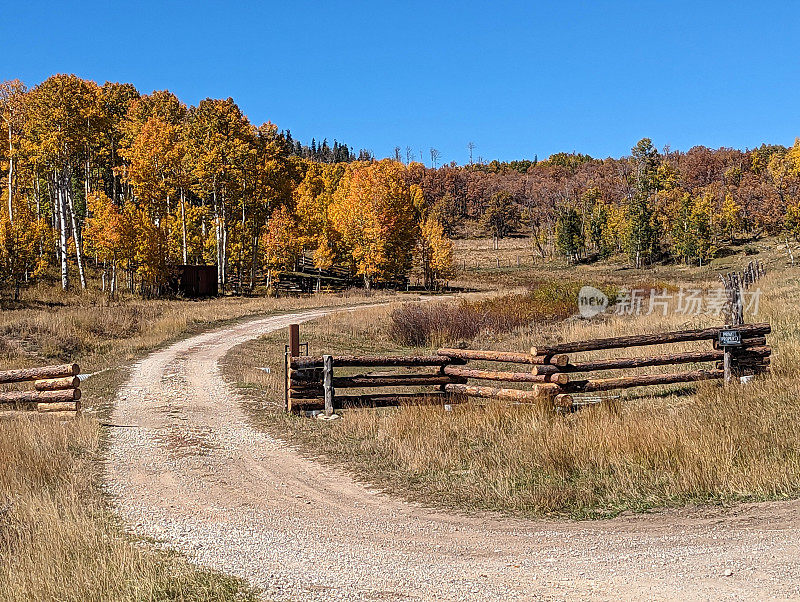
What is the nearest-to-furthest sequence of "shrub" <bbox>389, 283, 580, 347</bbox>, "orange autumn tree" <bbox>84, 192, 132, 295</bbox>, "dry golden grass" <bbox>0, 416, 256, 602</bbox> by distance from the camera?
"dry golden grass" <bbox>0, 416, 256, 602</bbox>, "shrub" <bbox>389, 283, 580, 347</bbox>, "orange autumn tree" <bbox>84, 192, 132, 295</bbox>

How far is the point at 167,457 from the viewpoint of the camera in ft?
35.0

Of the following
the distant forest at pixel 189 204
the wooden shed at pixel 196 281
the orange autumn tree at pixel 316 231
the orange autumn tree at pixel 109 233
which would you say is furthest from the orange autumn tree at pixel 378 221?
the orange autumn tree at pixel 109 233

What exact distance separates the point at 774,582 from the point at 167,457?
8.38 meters

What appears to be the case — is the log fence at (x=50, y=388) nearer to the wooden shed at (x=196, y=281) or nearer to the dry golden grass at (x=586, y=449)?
the dry golden grass at (x=586, y=449)

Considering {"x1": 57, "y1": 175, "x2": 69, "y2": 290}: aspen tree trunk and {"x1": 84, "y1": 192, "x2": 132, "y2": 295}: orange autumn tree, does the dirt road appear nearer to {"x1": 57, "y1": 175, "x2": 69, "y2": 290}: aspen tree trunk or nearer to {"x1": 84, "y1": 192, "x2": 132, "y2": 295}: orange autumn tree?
{"x1": 57, "y1": 175, "x2": 69, "y2": 290}: aspen tree trunk

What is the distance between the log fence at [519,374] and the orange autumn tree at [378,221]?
40643 millimetres

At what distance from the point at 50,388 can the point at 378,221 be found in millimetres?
42590

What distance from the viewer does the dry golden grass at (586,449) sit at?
8148 mm

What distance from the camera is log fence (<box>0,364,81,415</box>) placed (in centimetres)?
1292

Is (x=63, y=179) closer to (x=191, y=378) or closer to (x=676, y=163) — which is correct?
(x=191, y=378)

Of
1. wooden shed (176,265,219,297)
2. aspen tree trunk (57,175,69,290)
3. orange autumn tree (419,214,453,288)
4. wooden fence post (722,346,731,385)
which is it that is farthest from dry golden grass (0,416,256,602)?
orange autumn tree (419,214,453,288)

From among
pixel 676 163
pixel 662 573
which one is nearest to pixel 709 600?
pixel 662 573

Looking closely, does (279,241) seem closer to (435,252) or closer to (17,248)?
(435,252)

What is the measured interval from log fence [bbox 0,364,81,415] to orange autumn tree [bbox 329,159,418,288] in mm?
41946
